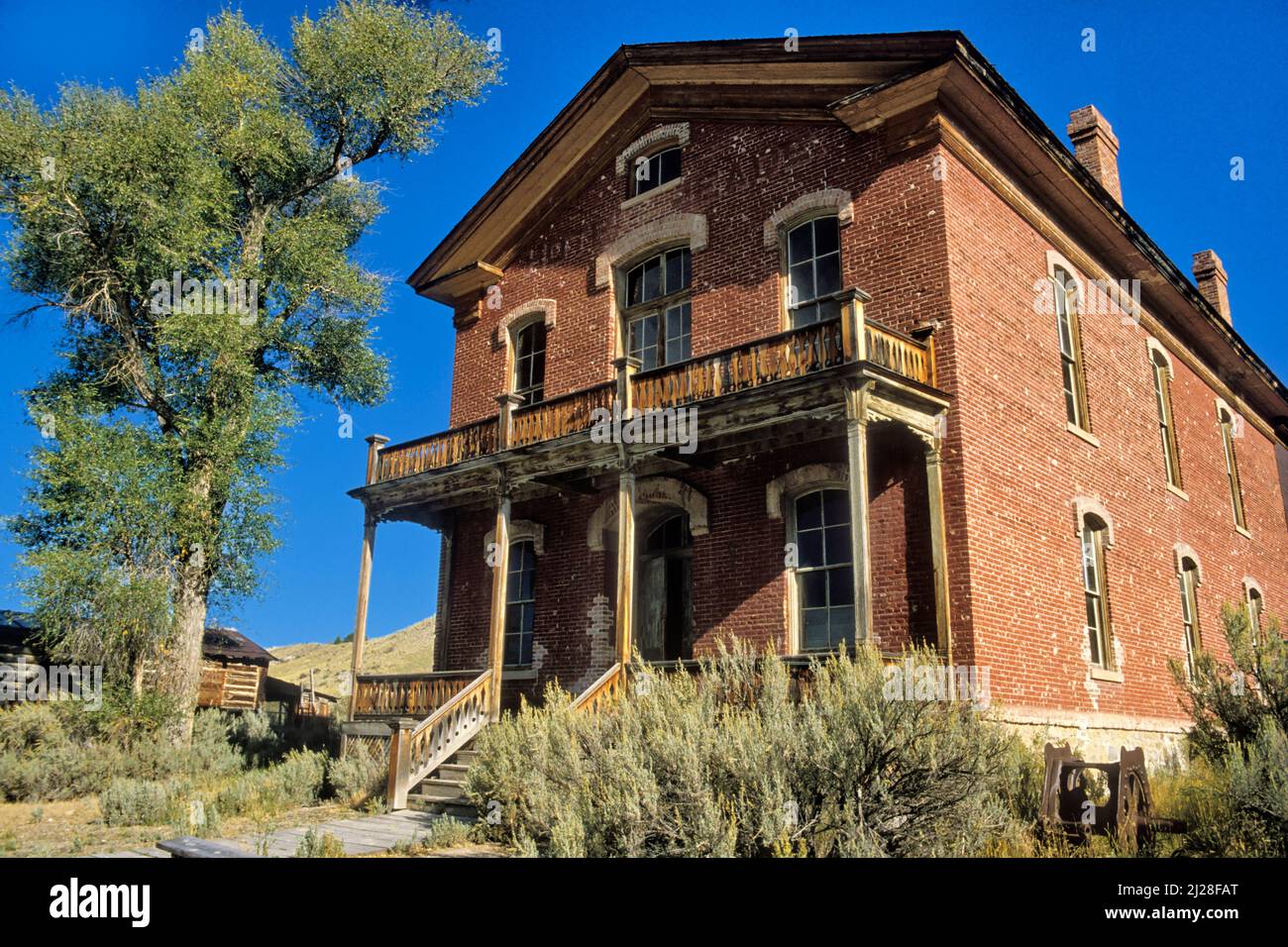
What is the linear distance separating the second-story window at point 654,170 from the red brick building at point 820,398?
1.8 inches

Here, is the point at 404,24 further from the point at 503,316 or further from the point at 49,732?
the point at 49,732

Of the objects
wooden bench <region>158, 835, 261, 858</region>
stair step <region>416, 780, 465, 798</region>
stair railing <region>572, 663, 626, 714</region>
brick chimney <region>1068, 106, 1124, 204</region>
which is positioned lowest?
wooden bench <region>158, 835, 261, 858</region>

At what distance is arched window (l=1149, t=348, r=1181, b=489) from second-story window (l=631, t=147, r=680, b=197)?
9.83 m

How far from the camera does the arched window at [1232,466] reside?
21.3m

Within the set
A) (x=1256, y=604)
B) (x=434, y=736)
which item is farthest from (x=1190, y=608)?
(x=434, y=736)

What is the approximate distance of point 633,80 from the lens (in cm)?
1694

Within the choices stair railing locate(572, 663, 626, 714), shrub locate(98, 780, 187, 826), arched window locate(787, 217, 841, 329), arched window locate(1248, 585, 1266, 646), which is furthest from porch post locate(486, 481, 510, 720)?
arched window locate(1248, 585, 1266, 646)

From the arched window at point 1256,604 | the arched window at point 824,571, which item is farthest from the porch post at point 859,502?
the arched window at point 1256,604

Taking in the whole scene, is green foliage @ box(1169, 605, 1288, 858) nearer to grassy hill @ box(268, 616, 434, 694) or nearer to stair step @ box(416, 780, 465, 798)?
stair step @ box(416, 780, 465, 798)

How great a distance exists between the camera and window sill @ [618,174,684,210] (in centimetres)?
1625

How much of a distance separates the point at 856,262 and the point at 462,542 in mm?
9019

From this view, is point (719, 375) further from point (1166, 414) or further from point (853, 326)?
point (1166, 414)

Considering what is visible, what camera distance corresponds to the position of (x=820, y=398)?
11.2 metres

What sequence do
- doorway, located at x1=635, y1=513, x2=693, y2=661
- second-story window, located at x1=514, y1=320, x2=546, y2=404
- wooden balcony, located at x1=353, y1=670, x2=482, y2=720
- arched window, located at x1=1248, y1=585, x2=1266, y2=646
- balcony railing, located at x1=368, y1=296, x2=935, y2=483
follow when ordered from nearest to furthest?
1. balcony railing, located at x1=368, y1=296, x2=935, y2=483
2. wooden balcony, located at x1=353, y1=670, x2=482, y2=720
3. doorway, located at x1=635, y1=513, x2=693, y2=661
4. second-story window, located at x1=514, y1=320, x2=546, y2=404
5. arched window, located at x1=1248, y1=585, x2=1266, y2=646
